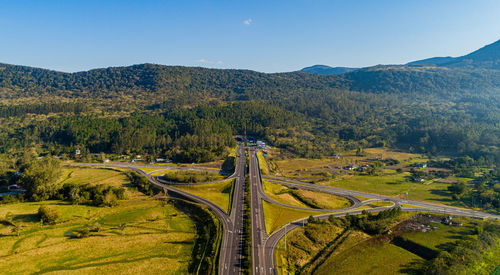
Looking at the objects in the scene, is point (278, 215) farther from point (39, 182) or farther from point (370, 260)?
point (39, 182)

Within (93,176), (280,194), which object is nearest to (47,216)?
(93,176)

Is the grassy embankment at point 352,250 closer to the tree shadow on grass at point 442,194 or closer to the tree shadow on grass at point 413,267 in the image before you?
the tree shadow on grass at point 413,267

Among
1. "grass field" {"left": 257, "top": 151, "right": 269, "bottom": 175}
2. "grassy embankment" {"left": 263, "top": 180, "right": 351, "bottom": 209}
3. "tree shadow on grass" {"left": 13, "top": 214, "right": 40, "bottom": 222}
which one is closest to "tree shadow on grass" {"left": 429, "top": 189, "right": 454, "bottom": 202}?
"grassy embankment" {"left": 263, "top": 180, "right": 351, "bottom": 209}

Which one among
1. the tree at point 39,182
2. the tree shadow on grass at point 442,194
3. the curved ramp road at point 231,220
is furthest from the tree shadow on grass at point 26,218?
the tree shadow on grass at point 442,194

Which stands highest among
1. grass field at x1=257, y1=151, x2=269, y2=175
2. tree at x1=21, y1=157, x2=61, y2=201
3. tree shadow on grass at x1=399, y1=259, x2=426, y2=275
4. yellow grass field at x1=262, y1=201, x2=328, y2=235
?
tree at x1=21, y1=157, x2=61, y2=201

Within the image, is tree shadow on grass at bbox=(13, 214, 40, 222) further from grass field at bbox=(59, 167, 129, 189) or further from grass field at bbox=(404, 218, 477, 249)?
grass field at bbox=(404, 218, 477, 249)

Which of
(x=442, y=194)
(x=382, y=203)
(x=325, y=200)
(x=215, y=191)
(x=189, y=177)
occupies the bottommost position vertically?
(x=442, y=194)

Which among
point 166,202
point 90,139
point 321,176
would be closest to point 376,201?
point 321,176
